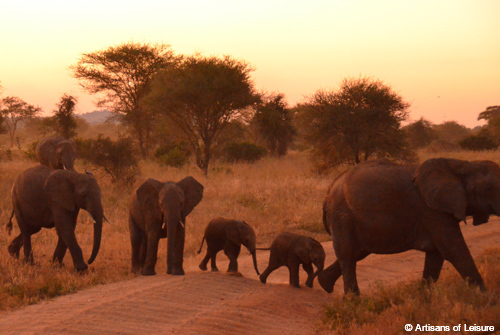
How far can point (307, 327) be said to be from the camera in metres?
6.39

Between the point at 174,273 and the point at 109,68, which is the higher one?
the point at 109,68

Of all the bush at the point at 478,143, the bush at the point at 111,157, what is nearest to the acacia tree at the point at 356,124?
the bush at the point at 111,157

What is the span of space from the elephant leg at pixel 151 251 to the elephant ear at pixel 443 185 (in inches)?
169

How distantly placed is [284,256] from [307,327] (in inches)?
82.9

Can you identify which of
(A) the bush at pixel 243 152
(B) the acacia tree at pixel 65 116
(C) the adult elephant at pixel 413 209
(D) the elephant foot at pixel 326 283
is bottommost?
(D) the elephant foot at pixel 326 283

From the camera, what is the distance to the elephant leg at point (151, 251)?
8484mm

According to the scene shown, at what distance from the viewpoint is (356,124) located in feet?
74.7

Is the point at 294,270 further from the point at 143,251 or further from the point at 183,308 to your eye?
the point at 143,251

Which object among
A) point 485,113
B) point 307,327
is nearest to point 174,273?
point 307,327

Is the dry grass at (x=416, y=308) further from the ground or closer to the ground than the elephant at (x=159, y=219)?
closer to the ground

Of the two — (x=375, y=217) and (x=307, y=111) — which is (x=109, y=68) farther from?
(x=375, y=217)

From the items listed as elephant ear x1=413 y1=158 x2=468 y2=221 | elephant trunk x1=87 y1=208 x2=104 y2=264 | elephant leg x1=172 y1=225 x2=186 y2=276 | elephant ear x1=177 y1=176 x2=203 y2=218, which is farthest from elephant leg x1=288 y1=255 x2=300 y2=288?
elephant trunk x1=87 y1=208 x2=104 y2=264

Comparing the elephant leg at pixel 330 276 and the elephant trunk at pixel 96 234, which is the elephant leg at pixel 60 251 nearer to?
the elephant trunk at pixel 96 234

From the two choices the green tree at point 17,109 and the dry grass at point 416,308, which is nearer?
the dry grass at point 416,308
